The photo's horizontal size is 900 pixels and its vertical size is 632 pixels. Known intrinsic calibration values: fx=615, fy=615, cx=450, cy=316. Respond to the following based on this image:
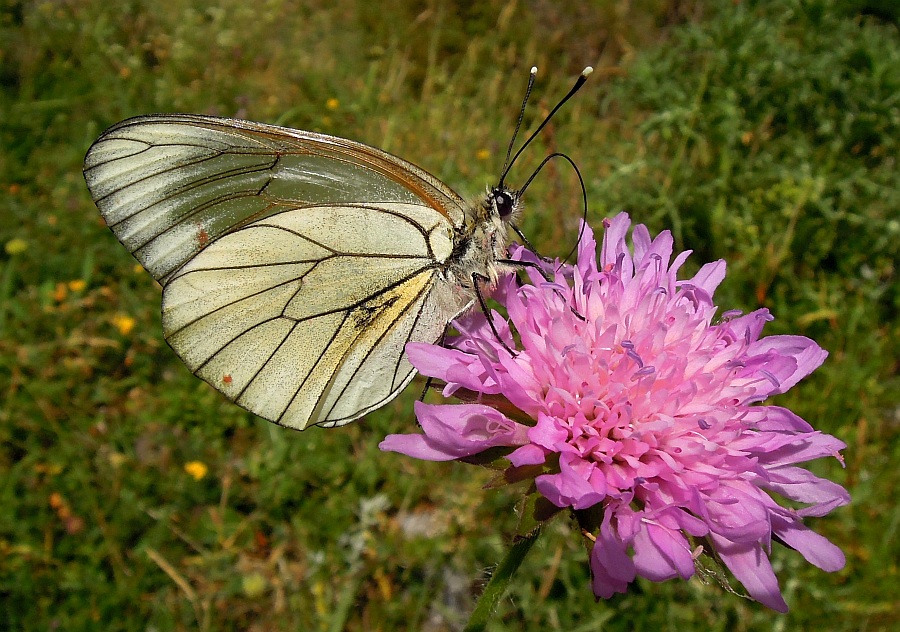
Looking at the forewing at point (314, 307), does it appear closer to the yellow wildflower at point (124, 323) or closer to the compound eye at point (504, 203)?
the compound eye at point (504, 203)

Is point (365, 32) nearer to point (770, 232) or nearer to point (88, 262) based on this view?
point (88, 262)

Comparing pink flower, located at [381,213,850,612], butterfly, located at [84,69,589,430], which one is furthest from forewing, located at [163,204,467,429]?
pink flower, located at [381,213,850,612]

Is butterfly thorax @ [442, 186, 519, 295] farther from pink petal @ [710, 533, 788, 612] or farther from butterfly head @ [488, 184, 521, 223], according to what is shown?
pink petal @ [710, 533, 788, 612]

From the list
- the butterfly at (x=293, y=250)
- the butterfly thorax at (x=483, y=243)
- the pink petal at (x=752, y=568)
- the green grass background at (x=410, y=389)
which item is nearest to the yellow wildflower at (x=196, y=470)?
the green grass background at (x=410, y=389)

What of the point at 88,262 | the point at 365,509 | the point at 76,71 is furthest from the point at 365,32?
the point at 365,509

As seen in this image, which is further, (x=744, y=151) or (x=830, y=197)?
(x=744, y=151)

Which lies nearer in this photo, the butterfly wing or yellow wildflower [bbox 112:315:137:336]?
the butterfly wing
